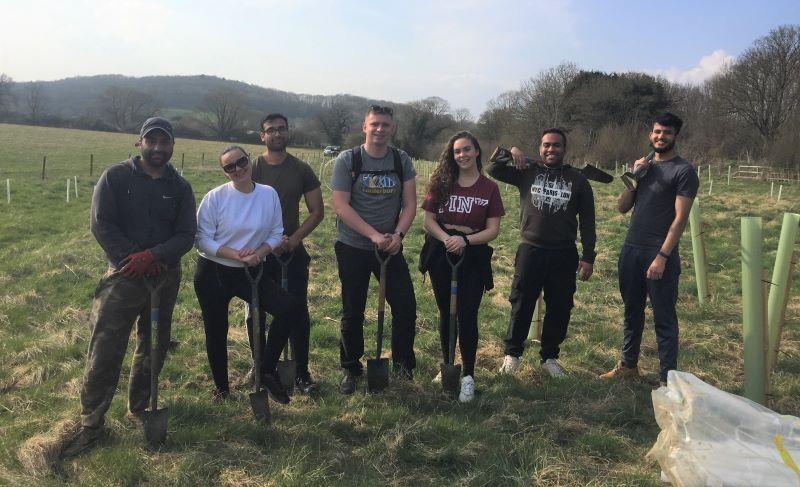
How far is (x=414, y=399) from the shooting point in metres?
4.28

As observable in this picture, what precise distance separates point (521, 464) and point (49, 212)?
15.5 metres

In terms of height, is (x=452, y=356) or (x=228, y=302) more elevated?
(x=228, y=302)

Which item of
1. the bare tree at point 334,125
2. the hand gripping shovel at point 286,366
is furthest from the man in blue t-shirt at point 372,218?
the bare tree at point 334,125

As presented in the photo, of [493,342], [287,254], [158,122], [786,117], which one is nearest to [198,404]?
[287,254]

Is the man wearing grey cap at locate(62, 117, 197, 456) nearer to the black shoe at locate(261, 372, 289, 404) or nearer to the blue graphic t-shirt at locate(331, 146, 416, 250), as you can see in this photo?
the black shoe at locate(261, 372, 289, 404)

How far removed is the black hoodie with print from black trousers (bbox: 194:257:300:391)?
2145 millimetres

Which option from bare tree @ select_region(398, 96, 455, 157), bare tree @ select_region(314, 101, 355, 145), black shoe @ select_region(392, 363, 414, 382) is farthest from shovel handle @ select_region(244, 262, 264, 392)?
bare tree @ select_region(314, 101, 355, 145)

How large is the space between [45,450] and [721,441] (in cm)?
396

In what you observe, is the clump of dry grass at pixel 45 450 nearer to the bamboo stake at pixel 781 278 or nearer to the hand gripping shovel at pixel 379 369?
the hand gripping shovel at pixel 379 369

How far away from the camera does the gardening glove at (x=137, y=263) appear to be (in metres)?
3.48

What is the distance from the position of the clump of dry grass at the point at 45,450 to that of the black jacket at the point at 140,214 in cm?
117

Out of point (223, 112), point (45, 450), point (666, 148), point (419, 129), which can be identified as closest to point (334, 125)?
point (419, 129)

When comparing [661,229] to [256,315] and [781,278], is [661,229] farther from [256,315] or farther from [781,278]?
[256,315]

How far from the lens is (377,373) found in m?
4.34
